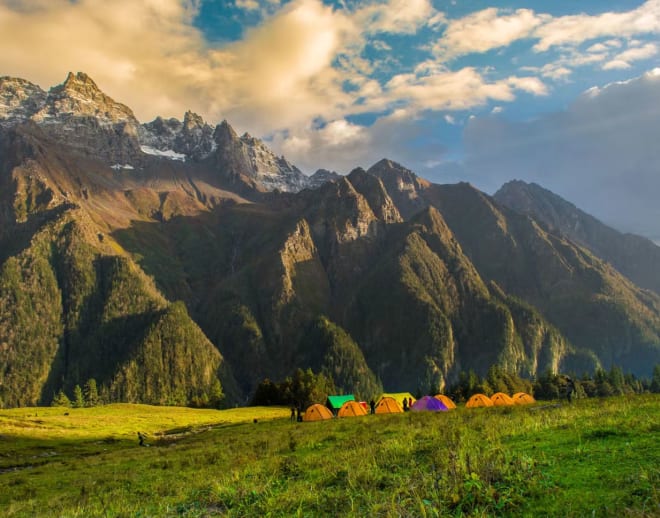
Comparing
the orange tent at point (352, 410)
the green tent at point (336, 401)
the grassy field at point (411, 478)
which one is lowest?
the green tent at point (336, 401)

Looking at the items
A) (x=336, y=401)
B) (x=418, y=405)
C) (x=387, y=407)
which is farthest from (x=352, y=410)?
(x=336, y=401)

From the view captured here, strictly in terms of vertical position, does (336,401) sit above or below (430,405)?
below

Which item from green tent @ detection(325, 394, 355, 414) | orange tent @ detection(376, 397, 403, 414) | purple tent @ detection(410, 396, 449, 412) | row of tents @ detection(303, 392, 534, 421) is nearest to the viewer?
purple tent @ detection(410, 396, 449, 412)

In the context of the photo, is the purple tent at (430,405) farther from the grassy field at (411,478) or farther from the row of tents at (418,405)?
the grassy field at (411,478)

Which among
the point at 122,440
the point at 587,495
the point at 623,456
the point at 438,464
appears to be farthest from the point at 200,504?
the point at 122,440

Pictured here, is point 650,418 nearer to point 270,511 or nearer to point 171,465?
point 270,511

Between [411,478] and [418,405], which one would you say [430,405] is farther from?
[411,478]

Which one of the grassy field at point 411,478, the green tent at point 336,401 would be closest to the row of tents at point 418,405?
the green tent at point 336,401

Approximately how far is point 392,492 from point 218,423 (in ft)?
214

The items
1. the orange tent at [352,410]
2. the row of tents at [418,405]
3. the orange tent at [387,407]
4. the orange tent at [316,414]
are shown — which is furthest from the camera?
the orange tent at [352,410]

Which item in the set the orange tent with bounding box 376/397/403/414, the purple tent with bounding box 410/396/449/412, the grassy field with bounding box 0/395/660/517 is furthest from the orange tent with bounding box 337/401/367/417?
the grassy field with bounding box 0/395/660/517

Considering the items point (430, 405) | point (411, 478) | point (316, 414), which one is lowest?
point (316, 414)

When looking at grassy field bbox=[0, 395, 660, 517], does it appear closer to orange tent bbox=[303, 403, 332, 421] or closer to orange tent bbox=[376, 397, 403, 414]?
orange tent bbox=[303, 403, 332, 421]

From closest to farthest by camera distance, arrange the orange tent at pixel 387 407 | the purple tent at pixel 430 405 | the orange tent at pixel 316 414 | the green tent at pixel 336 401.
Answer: the purple tent at pixel 430 405
the orange tent at pixel 316 414
the orange tent at pixel 387 407
the green tent at pixel 336 401
